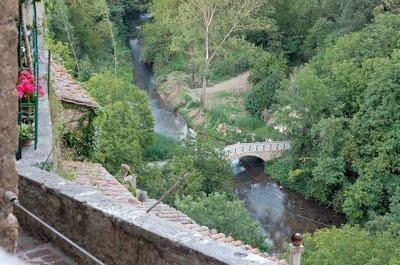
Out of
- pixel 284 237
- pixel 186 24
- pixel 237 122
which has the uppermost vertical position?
pixel 186 24

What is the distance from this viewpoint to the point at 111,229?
199 inches

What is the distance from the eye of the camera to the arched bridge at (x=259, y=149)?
33.3 meters

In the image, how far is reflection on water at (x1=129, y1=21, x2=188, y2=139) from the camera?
36312 millimetres

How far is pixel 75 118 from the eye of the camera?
10.3m

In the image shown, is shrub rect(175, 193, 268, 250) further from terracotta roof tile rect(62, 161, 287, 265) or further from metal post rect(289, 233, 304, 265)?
metal post rect(289, 233, 304, 265)

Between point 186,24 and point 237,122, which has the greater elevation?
point 186,24

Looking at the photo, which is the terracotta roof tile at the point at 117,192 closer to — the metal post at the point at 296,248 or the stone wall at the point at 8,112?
the metal post at the point at 296,248

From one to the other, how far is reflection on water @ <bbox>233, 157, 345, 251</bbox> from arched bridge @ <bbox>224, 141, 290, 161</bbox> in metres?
1.10

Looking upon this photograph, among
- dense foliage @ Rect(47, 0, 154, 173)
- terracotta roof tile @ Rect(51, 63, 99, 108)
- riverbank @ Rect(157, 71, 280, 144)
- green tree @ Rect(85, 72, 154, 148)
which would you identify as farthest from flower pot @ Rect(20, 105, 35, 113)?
riverbank @ Rect(157, 71, 280, 144)

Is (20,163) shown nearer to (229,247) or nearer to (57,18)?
(229,247)

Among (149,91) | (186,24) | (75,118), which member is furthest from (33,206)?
(149,91)

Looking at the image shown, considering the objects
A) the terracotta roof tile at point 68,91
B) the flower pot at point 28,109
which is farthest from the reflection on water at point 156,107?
the flower pot at point 28,109

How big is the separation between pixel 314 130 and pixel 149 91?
15.0 m

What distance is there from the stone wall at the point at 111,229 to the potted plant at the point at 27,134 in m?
0.75
